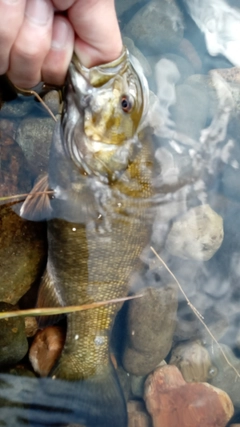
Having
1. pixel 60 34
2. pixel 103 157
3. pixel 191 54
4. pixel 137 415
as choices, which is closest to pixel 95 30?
pixel 60 34

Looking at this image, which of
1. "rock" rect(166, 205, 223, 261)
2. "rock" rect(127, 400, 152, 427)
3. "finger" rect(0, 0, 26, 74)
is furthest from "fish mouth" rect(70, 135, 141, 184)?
"rock" rect(127, 400, 152, 427)

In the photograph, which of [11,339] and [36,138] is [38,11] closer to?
[36,138]

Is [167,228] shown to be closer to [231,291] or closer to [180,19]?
[231,291]

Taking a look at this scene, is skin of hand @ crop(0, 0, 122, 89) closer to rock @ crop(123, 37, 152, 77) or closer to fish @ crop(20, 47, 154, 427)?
fish @ crop(20, 47, 154, 427)

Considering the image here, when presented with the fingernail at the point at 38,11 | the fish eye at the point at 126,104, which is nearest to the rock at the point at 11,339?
the fish eye at the point at 126,104

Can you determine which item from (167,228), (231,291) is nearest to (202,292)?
(231,291)
